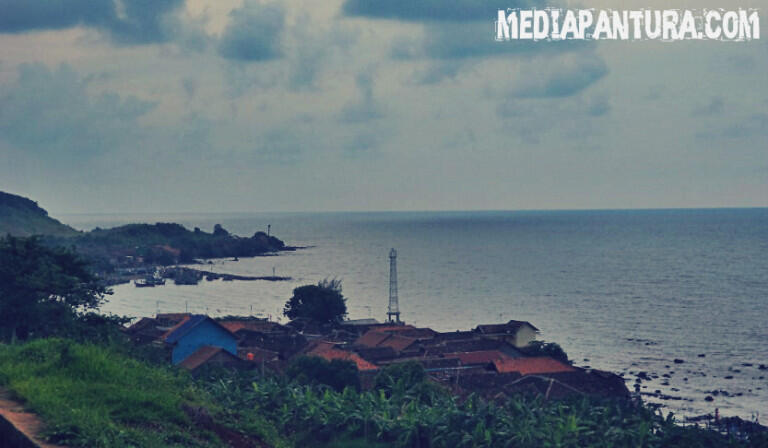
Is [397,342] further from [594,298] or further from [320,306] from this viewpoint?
[594,298]

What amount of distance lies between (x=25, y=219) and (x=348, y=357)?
104m

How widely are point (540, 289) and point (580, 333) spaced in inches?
1090

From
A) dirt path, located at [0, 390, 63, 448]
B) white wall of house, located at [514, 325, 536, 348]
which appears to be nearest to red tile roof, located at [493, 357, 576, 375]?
white wall of house, located at [514, 325, 536, 348]

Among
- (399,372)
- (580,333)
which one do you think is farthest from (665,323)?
(399,372)

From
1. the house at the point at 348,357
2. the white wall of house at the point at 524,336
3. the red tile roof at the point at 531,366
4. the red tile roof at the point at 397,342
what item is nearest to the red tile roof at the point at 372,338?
the red tile roof at the point at 397,342

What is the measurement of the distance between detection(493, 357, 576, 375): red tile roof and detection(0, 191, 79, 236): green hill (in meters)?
94.7

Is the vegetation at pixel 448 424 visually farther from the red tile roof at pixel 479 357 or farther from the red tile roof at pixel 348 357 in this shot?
the red tile roof at pixel 479 357

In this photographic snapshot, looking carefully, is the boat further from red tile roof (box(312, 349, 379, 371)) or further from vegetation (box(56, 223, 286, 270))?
red tile roof (box(312, 349, 379, 371))

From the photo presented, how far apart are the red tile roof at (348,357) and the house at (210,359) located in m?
4.11

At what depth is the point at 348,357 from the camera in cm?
3375

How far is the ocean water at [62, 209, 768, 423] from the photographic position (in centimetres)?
4247

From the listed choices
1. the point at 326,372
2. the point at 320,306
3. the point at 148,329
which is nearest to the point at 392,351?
the point at 326,372

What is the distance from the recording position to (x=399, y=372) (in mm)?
27375

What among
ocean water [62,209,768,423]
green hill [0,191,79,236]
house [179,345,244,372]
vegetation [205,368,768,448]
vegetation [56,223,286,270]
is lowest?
ocean water [62,209,768,423]
